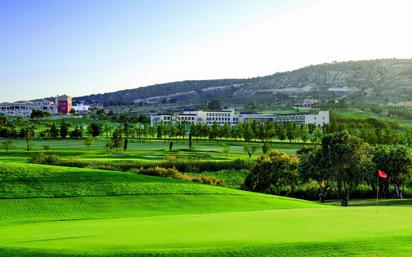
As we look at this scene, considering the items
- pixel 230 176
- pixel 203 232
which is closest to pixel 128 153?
pixel 230 176

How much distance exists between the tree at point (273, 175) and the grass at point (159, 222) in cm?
1759


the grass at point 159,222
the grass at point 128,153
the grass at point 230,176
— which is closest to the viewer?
the grass at point 159,222

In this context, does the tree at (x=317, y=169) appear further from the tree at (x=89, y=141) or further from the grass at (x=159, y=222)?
the tree at (x=89, y=141)

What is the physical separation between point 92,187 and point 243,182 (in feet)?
92.1

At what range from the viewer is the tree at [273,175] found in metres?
60.2

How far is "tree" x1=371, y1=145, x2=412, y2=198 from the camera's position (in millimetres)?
60281

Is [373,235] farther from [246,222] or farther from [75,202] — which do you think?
[75,202]

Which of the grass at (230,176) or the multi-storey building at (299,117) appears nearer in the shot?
the grass at (230,176)

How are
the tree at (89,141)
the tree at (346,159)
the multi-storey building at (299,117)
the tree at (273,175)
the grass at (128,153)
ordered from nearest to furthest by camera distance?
the tree at (346,159) < the tree at (273,175) < the grass at (128,153) < the tree at (89,141) < the multi-storey building at (299,117)

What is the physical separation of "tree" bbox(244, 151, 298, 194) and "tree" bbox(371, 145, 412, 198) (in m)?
8.96

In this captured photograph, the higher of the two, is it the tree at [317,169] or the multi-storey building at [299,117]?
the multi-storey building at [299,117]

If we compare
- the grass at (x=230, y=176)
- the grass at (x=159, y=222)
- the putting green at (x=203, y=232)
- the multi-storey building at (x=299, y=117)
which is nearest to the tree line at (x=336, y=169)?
the grass at (x=230, y=176)

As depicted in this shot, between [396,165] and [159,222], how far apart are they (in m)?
41.4

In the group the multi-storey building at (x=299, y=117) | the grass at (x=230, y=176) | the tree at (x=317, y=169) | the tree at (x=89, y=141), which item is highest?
the multi-storey building at (x=299, y=117)
